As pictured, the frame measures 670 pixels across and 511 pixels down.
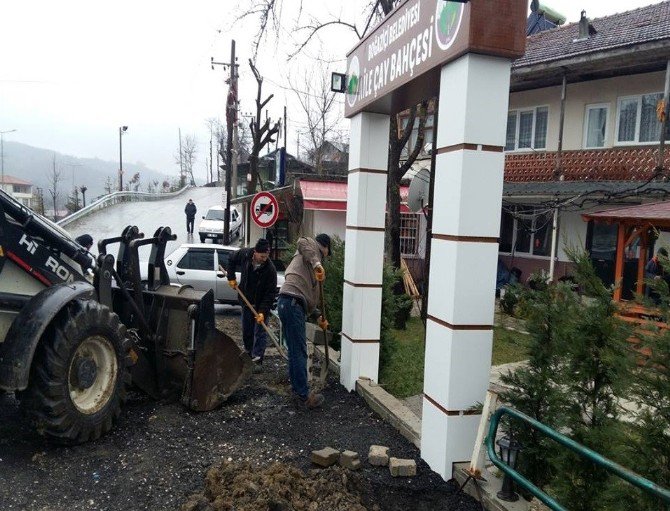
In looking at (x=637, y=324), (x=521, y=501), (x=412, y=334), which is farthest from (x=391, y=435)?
(x=412, y=334)

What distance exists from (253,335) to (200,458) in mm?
3487

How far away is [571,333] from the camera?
3.30 metres

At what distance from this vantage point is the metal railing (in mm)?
2289

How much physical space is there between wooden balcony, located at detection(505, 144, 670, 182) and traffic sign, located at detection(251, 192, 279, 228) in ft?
28.2

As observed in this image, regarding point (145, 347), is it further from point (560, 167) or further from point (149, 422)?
point (560, 167)

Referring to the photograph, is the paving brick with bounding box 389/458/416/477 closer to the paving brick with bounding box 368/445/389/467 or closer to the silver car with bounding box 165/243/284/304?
the paving brick with bounding box 368/445/389/467

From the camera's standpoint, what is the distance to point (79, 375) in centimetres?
471

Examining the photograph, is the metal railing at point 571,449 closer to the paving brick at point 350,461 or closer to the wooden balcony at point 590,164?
the paving brick at point 350,461

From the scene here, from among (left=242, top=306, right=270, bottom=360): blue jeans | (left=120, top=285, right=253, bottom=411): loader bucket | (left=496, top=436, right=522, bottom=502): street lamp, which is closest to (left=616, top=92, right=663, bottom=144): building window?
(left=242, top=306, right=270, bottom=360): blue jeans

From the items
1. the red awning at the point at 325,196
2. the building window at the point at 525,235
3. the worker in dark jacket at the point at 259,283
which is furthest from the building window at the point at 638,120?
the worker in dark jacket at the point at 259,283

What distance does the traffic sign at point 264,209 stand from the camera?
11.8 metres

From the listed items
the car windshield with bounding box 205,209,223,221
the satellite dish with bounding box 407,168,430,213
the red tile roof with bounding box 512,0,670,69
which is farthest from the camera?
the car windshield with bounding box 205,209,223,221

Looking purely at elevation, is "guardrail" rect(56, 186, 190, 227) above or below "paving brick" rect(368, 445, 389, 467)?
above

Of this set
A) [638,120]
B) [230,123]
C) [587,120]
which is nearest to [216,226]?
[230,123]
